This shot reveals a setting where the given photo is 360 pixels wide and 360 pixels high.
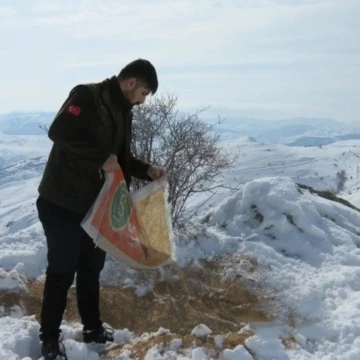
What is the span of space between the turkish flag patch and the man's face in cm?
38

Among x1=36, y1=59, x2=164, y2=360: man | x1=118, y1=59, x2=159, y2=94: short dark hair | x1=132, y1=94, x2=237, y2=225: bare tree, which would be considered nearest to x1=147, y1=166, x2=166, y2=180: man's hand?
x1=36, y1=59, x2=164, y2=360: man

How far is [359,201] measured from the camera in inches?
1252

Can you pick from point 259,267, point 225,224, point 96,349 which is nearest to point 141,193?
point 96,349

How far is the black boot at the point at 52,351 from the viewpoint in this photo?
134 inches

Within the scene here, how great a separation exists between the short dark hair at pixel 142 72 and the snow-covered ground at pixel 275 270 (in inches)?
77.6

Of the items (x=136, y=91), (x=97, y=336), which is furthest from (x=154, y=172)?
(x=97, y=336)

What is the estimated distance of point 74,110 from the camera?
308 centimetres

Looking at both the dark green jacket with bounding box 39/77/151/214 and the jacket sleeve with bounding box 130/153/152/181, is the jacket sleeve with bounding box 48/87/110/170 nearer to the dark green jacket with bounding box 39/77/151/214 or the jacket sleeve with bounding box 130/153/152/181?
the dark green jacket with bounding box 39/77/151/214

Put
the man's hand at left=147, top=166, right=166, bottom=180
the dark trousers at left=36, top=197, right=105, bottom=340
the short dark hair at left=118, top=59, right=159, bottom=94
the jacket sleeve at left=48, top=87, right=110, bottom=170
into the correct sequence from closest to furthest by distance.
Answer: the jacket sleeve at left=48, top=87, right=110, bottom=170 → the short dark hair at left=118, top=59, right=159, bottom=94 → the dark trousers at left=36, top=197, right=105, bottom=340 → the man's hand at left=147, top=166, right=166, bottom=180

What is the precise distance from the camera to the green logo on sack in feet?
11.7

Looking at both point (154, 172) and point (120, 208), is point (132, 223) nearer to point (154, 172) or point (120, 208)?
point (120, 208)

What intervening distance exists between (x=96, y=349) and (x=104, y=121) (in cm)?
177

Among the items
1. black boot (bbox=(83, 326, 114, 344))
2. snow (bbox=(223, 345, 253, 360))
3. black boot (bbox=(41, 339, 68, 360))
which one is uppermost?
black boot (bbox=(41, 339, 68, 360))

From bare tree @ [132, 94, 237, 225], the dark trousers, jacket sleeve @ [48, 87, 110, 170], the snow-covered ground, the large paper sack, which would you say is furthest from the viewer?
bare tree @ [132, 94, 237, 225]
